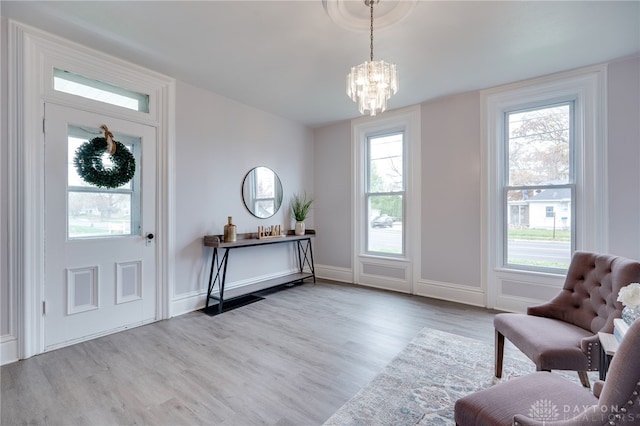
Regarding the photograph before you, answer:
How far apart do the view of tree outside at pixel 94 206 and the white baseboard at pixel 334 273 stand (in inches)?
122

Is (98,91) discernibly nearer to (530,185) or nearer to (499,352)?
(499,352)

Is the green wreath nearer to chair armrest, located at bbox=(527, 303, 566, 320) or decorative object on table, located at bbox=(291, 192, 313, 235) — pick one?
decorative object on table, located at bbox=(291, 192, 313, 235)

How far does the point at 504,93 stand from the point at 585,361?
304 cm

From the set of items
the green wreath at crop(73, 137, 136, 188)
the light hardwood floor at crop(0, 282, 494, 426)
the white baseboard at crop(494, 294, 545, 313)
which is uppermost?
the green wreath at crop(73, 137, 136, 188)

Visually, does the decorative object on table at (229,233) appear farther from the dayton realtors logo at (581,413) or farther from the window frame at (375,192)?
the dayton realtors logo at (581,413)

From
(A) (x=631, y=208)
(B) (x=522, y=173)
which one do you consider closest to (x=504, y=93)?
(B) (x=522, y=173)

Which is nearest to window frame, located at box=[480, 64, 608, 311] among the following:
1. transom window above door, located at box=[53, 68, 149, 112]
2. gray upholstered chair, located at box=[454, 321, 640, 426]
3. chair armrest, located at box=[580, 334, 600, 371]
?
chair armrest, located at box=[580, 334, 600, 371]

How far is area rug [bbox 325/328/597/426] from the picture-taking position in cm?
166

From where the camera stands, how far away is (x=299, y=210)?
4.80 m

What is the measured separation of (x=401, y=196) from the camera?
4.36 metres

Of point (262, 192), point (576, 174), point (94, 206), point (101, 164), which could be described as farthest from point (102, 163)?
point (576, 174)

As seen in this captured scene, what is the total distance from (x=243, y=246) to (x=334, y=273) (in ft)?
6.14

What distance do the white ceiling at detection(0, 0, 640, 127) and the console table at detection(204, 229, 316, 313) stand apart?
6.43 feet

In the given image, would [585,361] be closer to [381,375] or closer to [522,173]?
[381,375]
